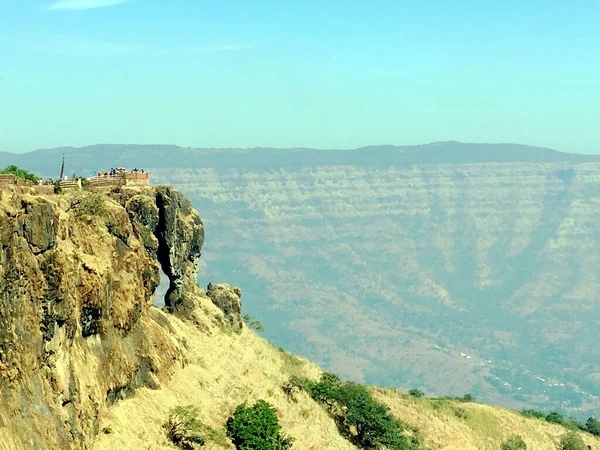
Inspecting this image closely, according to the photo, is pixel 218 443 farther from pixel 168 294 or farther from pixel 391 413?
pixel 391 413

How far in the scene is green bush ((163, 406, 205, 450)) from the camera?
82.0m

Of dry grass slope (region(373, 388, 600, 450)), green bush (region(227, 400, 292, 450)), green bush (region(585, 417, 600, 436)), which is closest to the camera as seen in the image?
green bush (region(227, 400, 292, 450))

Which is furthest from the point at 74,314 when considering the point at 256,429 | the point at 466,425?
the point at 466,425

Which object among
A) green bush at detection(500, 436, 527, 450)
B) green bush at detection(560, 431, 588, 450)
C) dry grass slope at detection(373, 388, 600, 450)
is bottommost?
green bush at detection(560, 431, 588, 450)

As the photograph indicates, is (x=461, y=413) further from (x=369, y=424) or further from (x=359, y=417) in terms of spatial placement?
(x=359, y=417)

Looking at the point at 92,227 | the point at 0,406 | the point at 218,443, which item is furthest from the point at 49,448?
the point at 218,443

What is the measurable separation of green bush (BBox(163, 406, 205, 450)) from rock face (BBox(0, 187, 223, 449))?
13.6 ft

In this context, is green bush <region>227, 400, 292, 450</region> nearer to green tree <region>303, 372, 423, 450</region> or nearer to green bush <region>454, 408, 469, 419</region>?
green tree <region>303, 372, 423, 450</region>

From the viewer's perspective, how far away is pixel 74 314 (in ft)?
228

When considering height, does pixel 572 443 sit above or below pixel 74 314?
below

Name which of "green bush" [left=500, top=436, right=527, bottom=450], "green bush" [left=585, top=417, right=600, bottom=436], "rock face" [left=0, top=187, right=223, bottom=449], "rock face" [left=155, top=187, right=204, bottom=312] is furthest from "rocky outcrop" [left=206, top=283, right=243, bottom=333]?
"green bush" [left=585, top=417, right=600, bottom=436]

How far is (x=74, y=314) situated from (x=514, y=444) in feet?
275

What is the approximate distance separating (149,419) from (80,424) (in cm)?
1375

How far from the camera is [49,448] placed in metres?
62.6
